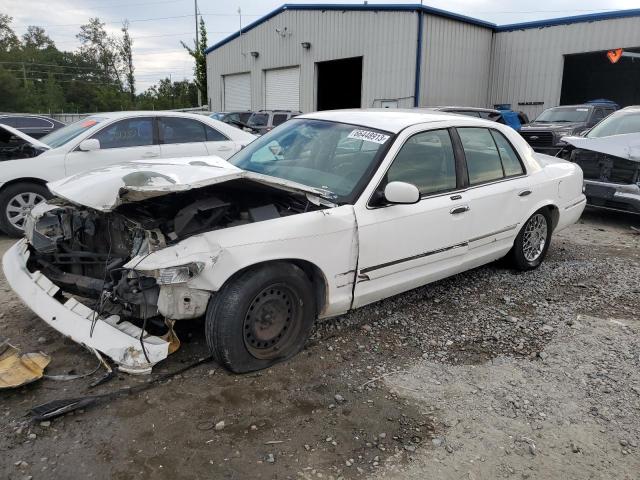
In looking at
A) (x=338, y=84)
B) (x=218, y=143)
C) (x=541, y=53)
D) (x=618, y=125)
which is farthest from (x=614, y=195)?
(x=338, y=84)

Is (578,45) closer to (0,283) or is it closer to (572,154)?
(572,154)

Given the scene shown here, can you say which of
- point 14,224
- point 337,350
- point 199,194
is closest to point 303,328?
point 337,350

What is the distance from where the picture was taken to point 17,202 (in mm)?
6559

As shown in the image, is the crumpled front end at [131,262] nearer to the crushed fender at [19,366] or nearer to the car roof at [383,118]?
Result: the crushed fender at [19,366]

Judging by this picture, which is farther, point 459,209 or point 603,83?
point 603,83

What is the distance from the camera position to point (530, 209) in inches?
201

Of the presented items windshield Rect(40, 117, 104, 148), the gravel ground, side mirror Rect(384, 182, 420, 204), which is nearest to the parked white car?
windshield Rect(40, 117, 104, 148)

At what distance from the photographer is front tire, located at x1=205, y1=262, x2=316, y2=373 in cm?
311

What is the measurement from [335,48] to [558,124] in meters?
9.91

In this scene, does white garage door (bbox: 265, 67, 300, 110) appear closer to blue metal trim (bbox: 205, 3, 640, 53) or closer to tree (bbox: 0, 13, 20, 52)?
blue metal trim (bbox: 205, 3, 640, 53)

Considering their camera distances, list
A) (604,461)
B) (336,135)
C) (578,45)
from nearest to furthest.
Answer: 1. (604,461)
2. (336,135)
3. (578,45)

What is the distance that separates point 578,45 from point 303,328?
20202mm

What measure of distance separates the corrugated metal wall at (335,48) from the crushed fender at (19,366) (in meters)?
17.3

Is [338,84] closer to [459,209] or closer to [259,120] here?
[259,120]
